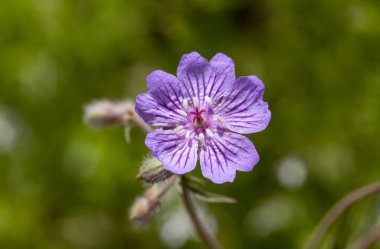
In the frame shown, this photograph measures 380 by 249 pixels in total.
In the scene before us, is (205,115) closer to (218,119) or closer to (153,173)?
(218,119)

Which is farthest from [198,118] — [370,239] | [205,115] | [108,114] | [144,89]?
[144,89]

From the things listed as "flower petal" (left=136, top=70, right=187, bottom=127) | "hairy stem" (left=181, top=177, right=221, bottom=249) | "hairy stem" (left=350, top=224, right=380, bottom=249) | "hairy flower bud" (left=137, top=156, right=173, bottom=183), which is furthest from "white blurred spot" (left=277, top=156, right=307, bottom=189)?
"hairy flower bud" (left=137, top=156, right=173, bottom=183)

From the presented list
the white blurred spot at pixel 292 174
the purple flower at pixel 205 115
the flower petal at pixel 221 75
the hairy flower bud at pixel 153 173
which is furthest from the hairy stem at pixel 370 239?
the hairy flower bud at pixel 153 173

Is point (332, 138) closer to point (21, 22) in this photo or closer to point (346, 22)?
point (346, 22)

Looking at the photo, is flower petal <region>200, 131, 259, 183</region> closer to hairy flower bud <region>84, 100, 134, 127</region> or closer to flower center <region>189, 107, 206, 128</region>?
flower center <region>189, 107, 206, 128</region>

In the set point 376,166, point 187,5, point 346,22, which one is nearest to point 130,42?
point 187,5

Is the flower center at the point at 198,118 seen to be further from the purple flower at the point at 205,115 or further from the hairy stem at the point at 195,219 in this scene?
the hairy stem at the point at 195,219
